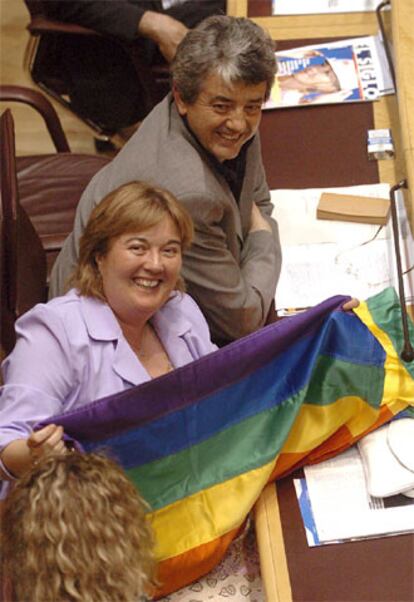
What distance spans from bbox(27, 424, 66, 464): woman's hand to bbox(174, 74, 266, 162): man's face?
2.75 ft

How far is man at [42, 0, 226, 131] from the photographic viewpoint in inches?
117

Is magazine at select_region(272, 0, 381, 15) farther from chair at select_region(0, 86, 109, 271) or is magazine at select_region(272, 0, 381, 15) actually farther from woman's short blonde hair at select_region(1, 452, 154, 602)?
woman's short blonde hair at select_region(1, 452, 154, 602)

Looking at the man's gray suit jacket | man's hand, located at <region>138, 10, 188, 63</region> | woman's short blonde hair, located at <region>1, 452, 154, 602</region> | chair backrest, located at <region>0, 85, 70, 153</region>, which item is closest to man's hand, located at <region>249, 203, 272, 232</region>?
the man's gray suit jacket

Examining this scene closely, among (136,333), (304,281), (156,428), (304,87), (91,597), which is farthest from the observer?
(304,87)

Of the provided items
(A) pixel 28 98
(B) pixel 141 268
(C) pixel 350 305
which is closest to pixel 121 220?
(B) pixel 141 268

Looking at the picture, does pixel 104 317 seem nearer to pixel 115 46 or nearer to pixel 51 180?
pixel 51 180

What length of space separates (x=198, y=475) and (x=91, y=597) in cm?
48

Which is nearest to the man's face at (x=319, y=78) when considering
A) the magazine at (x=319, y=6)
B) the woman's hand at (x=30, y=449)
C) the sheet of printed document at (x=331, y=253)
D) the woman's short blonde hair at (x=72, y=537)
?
the magazine at (x=319, y=6)

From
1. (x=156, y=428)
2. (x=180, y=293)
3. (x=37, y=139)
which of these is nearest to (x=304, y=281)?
(x=180, y=293)

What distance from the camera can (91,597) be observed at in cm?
138

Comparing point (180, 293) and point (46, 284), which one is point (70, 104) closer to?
point (46, 284)

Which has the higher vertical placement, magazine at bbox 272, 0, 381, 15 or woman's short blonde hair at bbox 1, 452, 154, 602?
magazine at bbox 272, 0, 381, 15

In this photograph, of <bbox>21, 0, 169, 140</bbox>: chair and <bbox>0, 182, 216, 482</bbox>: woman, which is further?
<bbox>21, 0, 169, 140</bbox>: chair

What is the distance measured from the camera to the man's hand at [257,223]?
2.40 m
